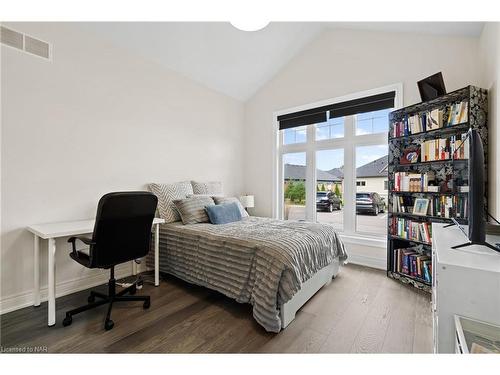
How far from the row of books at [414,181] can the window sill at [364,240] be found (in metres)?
0.84

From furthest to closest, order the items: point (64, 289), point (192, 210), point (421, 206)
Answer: point (192, 210) → point (421, 206) → point (64, 289)

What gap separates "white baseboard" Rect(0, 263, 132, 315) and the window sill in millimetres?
3054

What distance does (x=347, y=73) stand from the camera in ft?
11.3

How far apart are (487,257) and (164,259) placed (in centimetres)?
280

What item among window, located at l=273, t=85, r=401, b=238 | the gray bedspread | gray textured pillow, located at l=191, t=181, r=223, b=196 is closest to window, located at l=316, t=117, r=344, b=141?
window, located at l=273, t=85, r=401, b=238

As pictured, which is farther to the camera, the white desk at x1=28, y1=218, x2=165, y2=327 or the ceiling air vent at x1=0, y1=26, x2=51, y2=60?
the ceiling air vent at x1=0, y1=26, x2=51, y2=60

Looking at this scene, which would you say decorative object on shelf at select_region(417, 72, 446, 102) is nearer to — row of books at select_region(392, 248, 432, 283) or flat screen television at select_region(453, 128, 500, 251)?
flat screen television at select_region(453, 128, 500, 251)

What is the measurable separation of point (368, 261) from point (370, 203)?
843mm

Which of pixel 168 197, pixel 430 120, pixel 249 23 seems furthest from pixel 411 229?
pixel 168 197

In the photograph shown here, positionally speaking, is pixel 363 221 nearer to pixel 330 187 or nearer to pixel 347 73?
pixel 330 187

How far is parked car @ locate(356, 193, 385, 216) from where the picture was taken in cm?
345

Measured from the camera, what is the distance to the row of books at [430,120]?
87.8 inches

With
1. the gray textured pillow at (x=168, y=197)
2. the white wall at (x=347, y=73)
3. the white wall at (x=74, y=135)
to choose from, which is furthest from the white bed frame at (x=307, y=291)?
the white wall at (x=74, y=135)

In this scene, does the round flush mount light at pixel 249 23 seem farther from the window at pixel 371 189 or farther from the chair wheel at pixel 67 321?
the chair wheel at pixel 67 321
